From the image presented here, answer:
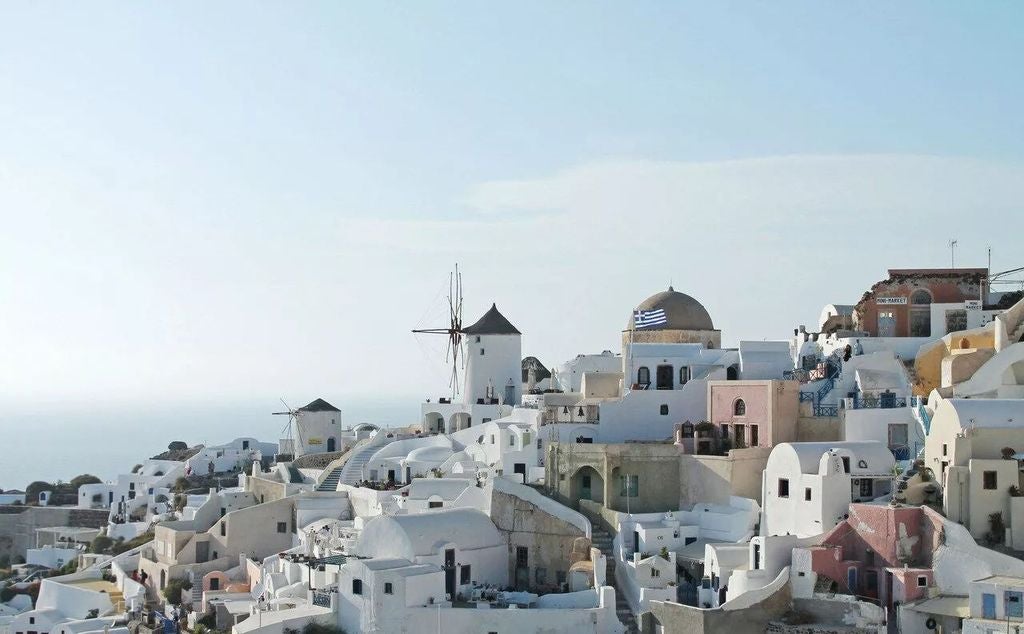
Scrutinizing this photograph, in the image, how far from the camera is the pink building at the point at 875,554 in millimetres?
26406

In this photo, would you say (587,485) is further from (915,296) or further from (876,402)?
(915,296)

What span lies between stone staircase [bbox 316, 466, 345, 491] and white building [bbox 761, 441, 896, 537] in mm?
16132

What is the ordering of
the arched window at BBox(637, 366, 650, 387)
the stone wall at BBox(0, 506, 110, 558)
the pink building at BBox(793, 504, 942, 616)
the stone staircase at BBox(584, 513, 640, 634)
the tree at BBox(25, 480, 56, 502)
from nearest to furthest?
the pink building at BBox(793, 504, 942, 616) → the stone staircase at BBox(584, 513, 640, 634) → the arched window at BBox(637, 366, 650, 387) → the stone wall at BBox(0, 506, 110, 558) → the tree at BBox(25, 480, 56, 502)

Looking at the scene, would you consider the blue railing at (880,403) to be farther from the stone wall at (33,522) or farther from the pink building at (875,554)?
the stone wall at (33,522)

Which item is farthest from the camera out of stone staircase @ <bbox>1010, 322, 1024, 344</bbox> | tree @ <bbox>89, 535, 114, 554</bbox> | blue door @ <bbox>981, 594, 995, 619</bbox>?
tree @ <bbox>89, 535, 114, 554</bbox>

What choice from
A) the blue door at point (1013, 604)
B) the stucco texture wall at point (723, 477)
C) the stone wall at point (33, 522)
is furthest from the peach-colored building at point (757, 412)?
the stone wall at point (33, 522)

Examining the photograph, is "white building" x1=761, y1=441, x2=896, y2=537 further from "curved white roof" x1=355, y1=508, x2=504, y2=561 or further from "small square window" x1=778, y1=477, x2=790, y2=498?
"curved white roof" x1=355, y1=508, x2=504, y2=561

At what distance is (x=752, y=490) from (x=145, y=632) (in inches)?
637

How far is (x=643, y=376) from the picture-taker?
1506 inches

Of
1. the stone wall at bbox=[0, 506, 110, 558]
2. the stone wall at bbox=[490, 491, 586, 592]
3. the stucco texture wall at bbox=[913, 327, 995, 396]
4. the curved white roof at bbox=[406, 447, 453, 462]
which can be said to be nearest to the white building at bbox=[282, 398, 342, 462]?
the curved white roof at bbox=[406, 447, 453, 462]

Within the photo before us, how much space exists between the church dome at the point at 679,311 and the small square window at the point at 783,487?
1218cm

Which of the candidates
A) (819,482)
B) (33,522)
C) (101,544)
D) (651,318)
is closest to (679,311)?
(651,318)

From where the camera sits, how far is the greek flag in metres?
41.3

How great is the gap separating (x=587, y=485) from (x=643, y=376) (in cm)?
555
